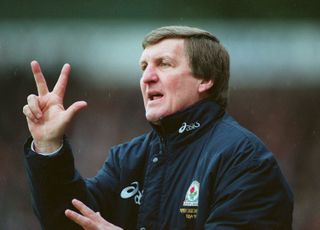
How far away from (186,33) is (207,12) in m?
4.90

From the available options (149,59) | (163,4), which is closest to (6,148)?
(163,4)

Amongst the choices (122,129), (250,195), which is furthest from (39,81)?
(122,129)

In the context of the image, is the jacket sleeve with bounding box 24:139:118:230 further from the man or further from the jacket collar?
the jacket collar

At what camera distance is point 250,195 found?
9.19 ft

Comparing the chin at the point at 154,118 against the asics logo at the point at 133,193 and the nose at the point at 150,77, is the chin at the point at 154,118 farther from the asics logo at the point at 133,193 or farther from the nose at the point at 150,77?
the asics logo at the point at 133,193

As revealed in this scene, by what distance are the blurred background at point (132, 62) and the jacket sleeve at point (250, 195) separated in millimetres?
4903

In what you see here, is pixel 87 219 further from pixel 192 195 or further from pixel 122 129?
pixel 122 129

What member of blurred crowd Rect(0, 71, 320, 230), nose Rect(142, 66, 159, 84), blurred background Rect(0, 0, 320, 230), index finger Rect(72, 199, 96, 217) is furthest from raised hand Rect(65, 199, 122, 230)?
blurred background Rect(0, 0, 320, 230)

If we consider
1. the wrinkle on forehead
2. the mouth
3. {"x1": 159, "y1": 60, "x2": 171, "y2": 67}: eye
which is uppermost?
the wrinkle on forehead

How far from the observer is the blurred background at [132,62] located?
26.0 feet

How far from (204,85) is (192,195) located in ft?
1.73

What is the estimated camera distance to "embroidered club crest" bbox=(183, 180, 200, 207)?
2.88 meters

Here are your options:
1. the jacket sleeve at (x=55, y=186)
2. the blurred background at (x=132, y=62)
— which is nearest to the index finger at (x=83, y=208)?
the jacket sleeve at (x=55, y=186)

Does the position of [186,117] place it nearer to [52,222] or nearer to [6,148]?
[52,222]
